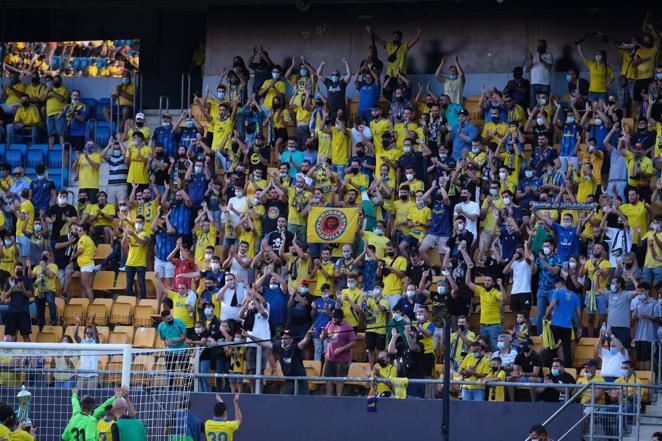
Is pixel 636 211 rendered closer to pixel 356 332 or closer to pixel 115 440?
pixel 356 332

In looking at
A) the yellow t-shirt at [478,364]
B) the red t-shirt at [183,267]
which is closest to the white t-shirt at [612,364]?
the yellow t-shirt at [478,364]

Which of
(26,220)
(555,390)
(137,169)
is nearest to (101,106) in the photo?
(137,169)

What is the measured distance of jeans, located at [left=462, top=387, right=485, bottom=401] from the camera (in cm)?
2289

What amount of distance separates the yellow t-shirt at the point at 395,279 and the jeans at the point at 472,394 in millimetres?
A: 2720

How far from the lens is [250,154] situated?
28.8 metres

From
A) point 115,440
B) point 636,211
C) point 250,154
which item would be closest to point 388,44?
point 250,154

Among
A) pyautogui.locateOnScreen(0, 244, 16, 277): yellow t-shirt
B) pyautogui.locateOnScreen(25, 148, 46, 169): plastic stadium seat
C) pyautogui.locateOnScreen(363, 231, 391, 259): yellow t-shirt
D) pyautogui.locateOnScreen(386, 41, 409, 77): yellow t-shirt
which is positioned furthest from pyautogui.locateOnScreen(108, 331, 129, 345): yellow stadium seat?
pyautogui.locateOnScreen(386, 41, 409, 77): yellow t-shirt

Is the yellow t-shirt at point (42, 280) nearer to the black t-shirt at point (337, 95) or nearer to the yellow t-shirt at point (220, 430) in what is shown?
the black t-shirt at point (337, 95)

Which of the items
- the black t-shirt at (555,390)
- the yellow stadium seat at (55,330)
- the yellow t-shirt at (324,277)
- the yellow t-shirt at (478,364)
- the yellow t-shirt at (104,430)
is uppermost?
the yellow t-shirt at (324,277)

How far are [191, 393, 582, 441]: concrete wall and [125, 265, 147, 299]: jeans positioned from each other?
4.15m

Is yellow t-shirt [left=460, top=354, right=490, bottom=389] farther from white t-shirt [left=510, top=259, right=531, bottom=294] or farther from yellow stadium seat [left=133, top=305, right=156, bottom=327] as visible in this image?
yellow stadium seat [left=133, top=305, right=156, bottom=327]

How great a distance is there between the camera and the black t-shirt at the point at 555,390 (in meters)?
22.5

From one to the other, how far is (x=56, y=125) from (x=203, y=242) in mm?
5712

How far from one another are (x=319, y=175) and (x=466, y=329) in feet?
16.5
